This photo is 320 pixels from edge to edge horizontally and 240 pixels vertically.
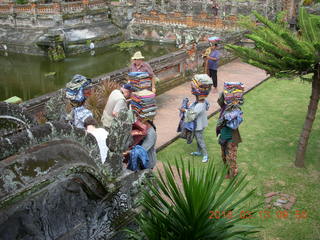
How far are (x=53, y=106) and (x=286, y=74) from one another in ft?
11.5

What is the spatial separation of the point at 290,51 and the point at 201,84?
1425 mm

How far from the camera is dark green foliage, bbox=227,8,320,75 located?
504cm

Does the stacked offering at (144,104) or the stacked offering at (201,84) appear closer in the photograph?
the stacked offering at (144,104)

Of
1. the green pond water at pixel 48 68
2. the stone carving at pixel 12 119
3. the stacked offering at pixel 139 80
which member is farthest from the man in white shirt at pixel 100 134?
the green pond water at pixel 48 68

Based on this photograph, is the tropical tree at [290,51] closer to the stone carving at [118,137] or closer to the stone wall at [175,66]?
the stone carving at [118,137]

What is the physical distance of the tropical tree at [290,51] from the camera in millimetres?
5047

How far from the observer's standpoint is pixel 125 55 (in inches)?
856

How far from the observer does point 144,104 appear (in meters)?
4.32

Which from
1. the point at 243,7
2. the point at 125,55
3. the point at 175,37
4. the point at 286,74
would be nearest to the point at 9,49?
the point at 125,55

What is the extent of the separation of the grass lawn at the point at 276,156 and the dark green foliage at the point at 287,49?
5.72ft

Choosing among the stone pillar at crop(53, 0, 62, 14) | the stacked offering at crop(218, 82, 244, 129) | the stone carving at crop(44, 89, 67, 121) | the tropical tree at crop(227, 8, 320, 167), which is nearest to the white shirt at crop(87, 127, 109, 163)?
the stone carving at crop(44, 89, 67, 121)

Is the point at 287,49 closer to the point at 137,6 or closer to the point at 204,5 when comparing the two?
the point at 204,5

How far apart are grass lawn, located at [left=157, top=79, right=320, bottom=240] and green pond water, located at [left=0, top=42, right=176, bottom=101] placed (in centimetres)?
931

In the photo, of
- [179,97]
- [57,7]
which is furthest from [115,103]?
[57,7]
